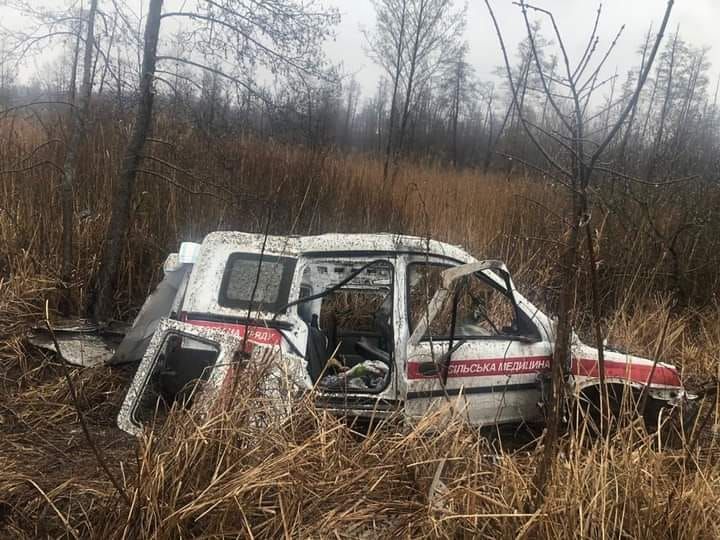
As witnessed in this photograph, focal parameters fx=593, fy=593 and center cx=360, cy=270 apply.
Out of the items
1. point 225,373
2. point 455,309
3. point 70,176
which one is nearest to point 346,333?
point 455,309

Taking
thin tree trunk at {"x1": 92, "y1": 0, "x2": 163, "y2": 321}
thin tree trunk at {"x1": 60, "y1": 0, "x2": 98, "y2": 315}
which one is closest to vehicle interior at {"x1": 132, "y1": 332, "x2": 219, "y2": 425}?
thin tree trunk at {"x1": 92, "y1": 0, "x2": 163, "y2": 321}

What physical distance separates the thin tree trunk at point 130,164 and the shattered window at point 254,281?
2139 mm

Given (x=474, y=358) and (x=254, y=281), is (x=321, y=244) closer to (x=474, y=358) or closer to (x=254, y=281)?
(x=254, y=281)

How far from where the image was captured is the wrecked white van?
12.1 ft

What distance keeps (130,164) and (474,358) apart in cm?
366

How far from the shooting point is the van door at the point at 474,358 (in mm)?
3785

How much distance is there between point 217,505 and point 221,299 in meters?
1.77

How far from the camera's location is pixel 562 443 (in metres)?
3.07

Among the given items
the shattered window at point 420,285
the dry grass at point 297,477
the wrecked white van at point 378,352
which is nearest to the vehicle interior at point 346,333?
the wrecked white van at point 378,352

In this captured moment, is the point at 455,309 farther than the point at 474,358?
No

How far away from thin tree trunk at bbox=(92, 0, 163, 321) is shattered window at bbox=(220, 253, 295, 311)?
7.02 feet

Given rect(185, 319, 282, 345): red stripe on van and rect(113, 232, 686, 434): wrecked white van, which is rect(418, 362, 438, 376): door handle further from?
rect(185, 319, 282, 345): red stripe on van

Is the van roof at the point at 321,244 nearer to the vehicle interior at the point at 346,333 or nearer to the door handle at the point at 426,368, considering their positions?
the vehicle interior at the point at 346,333

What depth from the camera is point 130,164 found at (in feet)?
18.1
